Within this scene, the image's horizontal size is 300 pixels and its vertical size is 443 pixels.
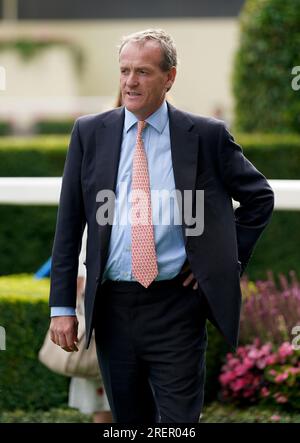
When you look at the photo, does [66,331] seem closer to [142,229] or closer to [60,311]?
[60,311]

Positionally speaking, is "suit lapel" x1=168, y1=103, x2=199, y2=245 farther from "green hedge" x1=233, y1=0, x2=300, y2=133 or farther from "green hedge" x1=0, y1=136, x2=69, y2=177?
"green hedge" x1=0, y1=136, x2=69, y2=177

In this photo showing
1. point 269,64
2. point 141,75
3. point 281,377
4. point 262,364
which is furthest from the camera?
point 269,64

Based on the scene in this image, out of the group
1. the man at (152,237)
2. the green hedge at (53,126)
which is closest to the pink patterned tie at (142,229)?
the man at (152,237)

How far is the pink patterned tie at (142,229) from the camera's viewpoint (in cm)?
371

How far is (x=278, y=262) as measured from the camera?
754 cm

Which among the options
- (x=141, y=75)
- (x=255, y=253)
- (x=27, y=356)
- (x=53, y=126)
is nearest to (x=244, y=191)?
(x=141, y=75)

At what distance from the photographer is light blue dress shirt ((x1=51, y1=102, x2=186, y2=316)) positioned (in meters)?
3.76

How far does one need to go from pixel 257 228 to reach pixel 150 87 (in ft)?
1.94

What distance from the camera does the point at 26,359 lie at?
5.52m

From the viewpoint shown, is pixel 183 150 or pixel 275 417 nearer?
pixel 183 150

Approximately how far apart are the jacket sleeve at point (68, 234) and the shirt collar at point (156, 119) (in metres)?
0.17

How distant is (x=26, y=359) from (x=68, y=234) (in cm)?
182

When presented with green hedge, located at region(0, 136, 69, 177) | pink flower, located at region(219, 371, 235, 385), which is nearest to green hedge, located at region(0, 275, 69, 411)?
pink flower, located at region(219, 371, 235, 385)
